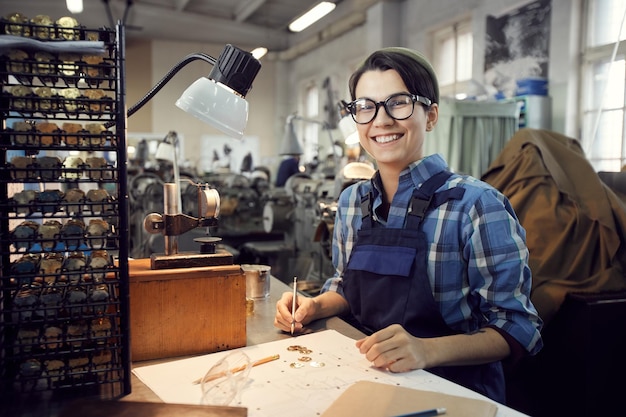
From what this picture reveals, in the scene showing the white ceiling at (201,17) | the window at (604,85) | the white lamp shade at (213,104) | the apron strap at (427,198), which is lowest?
the apron strap at (427,198)

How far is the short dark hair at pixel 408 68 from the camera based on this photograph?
1.32 meters

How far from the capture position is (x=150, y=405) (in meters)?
0.83

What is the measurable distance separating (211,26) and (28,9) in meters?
3.32

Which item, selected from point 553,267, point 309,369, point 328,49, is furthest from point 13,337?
point 328,49

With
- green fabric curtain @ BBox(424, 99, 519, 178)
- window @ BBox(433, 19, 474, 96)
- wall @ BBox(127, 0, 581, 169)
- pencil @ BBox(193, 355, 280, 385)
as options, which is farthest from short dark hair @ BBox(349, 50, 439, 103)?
window @ BBox(433, 19, 474, 96)

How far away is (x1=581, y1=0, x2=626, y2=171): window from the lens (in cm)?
432

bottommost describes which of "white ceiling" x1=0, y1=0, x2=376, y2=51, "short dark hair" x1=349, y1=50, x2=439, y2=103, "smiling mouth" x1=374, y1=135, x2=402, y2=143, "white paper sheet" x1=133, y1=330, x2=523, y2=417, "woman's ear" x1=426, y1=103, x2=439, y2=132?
"white paper sheet" x1=133, y1=330, x2=523, y2=417

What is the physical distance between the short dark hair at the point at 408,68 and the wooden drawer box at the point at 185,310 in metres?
0.65

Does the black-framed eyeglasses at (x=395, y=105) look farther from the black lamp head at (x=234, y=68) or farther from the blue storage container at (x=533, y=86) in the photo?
the blue storage container at (x=533, y=86)

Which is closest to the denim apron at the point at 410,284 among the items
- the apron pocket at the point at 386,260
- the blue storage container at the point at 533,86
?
the apron pocket at the point at 386,260

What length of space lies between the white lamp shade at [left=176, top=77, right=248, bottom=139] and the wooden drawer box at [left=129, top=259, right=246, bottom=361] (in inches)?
12.8

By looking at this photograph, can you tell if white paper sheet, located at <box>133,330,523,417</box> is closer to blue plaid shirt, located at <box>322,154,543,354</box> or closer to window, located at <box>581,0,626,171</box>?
blue plaid shirt, located at <box>322,154,543,354</box>

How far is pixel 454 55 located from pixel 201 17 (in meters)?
5.98

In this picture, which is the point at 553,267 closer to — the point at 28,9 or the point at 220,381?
the point at 220,381
